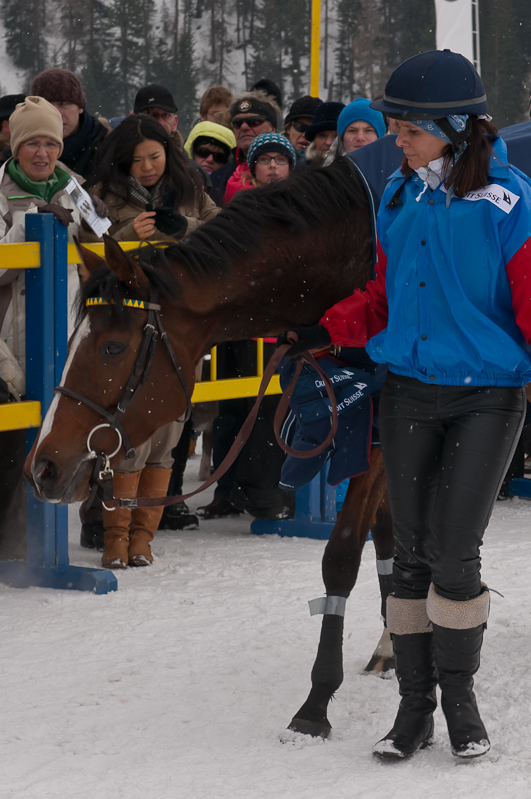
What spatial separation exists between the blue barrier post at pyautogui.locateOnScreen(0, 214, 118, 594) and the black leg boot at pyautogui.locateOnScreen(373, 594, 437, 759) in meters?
1.98

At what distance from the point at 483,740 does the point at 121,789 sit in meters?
1.01

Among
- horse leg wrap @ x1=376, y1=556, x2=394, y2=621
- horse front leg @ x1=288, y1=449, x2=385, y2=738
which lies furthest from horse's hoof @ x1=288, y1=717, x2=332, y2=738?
horse leg wrap @ x1=376, y1=556, x2=394, y2=621

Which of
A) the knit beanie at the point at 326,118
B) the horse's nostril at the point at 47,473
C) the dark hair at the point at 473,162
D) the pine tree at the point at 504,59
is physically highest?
the pine tree at the point at 504,59

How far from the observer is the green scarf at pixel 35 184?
4.60m

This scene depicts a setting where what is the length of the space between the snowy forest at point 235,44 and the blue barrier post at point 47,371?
6785 millimetres

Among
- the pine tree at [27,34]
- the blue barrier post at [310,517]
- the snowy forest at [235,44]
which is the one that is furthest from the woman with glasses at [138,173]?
the pine tree at [27,34]

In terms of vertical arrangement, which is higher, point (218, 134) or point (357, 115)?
point (218, 134)

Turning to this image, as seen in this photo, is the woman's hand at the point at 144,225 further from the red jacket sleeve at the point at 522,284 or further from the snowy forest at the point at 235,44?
the snowy forest at the point at 235,44

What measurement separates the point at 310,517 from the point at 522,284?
323cm

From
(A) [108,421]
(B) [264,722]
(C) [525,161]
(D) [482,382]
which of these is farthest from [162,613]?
(C) [525,161]

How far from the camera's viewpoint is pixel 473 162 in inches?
92.1

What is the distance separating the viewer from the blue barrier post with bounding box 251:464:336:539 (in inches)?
210

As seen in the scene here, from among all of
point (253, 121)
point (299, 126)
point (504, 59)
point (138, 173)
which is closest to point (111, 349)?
point (138, 173)

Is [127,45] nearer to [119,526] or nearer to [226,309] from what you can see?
[119,526]
